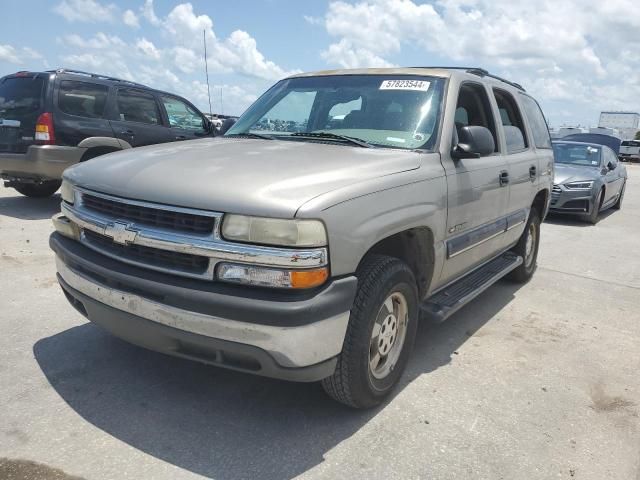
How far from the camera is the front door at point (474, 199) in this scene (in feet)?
11.3

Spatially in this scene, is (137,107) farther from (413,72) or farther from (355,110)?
(413,72)

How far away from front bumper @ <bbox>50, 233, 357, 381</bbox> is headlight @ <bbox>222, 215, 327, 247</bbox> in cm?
22

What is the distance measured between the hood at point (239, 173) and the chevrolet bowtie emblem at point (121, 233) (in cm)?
15

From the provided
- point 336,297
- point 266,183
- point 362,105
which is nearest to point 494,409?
point 336,297

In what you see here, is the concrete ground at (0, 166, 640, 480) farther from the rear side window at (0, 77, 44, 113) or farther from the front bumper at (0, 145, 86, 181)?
the rear side window at (0, 77, 44, 113)

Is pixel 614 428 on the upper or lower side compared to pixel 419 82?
lower

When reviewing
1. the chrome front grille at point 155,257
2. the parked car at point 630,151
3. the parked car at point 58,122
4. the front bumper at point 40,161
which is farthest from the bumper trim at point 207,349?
the parked car at point 630,151

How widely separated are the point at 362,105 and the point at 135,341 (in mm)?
2133

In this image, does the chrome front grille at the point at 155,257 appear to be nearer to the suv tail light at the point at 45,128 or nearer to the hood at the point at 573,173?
the suv tail light at the point at 45,128

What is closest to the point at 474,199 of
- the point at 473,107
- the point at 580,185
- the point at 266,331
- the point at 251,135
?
the point at 473,107

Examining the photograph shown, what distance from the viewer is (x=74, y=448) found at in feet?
8.06

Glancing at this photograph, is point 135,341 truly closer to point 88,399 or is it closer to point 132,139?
point 88,399

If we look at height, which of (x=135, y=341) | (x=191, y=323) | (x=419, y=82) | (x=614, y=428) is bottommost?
(x=614, y=428)

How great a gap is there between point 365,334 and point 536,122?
390 centimetres
